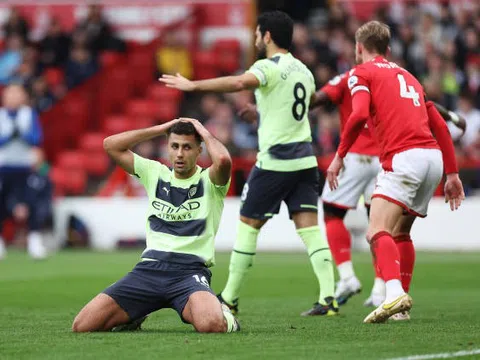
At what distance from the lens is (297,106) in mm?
9867

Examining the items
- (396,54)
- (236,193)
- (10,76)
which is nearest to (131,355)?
(236,193)

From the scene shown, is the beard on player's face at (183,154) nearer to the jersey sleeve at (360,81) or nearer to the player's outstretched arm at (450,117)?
the jersey sleeve at (360,81)

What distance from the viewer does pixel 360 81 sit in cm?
882

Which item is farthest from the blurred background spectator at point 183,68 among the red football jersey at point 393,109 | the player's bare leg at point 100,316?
the player's bare leg at point 100,316

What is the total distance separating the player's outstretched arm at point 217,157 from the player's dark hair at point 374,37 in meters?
1.48

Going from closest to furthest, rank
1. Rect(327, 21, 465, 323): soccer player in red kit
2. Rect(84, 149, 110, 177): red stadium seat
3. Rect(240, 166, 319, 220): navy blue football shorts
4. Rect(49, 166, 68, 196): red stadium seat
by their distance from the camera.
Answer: Rect(327, 21, 465, 323): soccer player in red kit, Rect(240, 166, 319, 220): navy blue football shorts, Rect(49, 166, 68, 196): red stadium seat, Rect(84, 149, 110, 177): red stadium seat

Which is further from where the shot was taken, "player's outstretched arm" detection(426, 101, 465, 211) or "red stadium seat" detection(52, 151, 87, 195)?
"red stadium seat" detection(52, 151, 87, 195)

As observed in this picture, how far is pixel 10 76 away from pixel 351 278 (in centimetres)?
1464

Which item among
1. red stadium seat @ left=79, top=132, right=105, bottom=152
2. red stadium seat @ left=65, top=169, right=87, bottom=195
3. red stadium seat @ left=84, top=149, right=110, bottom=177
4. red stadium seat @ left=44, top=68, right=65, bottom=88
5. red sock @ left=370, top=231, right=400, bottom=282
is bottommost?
red stadium seat @ left=65, top=169, right=87, bottom=195

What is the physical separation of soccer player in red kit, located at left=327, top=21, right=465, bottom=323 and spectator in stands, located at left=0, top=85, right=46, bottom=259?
9.28 m

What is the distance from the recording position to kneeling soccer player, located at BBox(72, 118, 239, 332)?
8.19 metres

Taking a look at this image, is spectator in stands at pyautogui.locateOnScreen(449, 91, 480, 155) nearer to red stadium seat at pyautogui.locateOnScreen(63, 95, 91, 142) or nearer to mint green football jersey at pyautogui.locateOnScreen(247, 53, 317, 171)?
red stadium seat at pyautogui.locateOnScreen(63, 95, 91, 142)

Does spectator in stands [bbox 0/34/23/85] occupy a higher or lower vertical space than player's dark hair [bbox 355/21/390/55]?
lower

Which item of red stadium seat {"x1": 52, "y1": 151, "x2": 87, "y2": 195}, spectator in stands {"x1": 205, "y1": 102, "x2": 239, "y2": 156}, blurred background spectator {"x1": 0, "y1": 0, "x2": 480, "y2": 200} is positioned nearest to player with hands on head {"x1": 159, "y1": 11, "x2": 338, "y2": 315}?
blurred background spectator {"x1": 0, "y1": 0, "x2": 480, "y2": 200}
